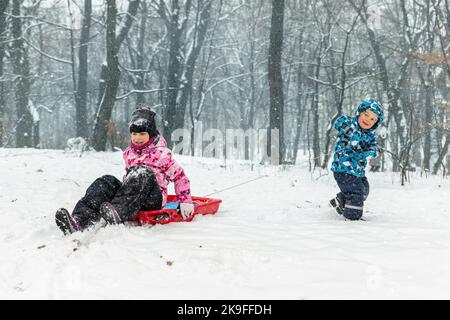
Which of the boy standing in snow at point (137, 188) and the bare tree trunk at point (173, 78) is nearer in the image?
the boy standing in snow at point (137, 188)

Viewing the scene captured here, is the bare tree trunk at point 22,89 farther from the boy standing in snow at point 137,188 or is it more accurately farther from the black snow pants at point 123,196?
the black snow pants at point 123,196

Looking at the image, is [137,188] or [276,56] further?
[276,56]

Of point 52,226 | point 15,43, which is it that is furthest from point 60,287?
point 15,43

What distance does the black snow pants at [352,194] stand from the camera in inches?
175

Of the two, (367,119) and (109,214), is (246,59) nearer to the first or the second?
(367,119)

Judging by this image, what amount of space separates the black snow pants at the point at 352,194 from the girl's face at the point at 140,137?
2110 millimetres

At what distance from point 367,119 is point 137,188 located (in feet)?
8.22

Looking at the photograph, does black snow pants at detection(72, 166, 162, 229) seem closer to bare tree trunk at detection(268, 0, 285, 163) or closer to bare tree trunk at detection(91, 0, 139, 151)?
bare tree trunk at detection(91, 0, 139, 151)

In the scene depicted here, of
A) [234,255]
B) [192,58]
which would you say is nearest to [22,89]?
[192,58]

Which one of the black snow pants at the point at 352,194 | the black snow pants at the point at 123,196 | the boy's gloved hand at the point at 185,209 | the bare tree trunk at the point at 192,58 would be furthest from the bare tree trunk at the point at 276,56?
the black snow pants at the point at 123,196

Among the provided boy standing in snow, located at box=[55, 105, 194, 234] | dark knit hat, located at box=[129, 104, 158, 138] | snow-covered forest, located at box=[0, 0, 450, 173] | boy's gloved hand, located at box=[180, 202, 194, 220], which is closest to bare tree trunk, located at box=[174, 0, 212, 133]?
snow-covered forest, located at box=[0, 0, 450, 173]

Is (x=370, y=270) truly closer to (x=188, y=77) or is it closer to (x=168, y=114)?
(x=168, y=114)

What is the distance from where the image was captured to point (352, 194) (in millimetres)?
4516

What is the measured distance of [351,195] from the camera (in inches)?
178
